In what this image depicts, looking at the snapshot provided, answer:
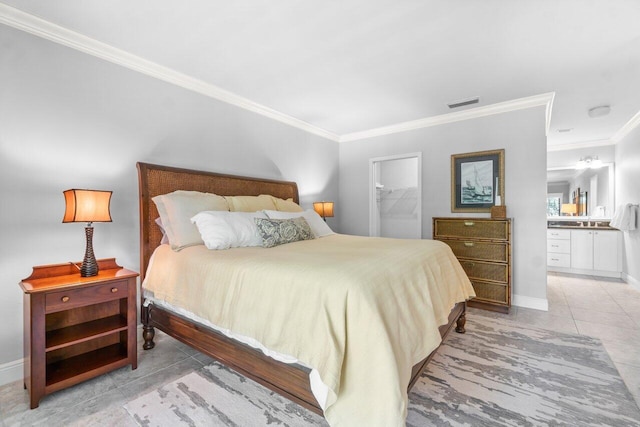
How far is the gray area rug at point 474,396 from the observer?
62.4 inches

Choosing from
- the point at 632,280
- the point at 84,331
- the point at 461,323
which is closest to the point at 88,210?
the point at 84,331

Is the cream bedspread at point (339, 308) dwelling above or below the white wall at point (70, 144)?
below

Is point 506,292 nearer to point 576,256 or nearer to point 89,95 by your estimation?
point 576,256

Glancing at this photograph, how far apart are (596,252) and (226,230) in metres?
5.96

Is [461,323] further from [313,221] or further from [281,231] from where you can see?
[281,231]

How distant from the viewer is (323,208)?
172 inches

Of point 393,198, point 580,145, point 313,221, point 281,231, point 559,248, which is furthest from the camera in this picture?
point 393,198

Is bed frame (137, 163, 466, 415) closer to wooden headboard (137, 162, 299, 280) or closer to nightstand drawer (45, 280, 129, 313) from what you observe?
wooden headboard (137, 162, 299, 280)

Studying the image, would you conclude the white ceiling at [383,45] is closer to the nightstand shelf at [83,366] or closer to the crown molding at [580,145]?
the crown molding at [580,145]

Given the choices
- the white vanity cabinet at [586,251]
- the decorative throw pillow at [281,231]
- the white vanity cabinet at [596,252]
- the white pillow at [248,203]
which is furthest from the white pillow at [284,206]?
the white vanity cabinet at [596,252]

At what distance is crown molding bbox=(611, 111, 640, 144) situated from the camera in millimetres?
4009

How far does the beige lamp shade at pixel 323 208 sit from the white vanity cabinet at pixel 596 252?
431 centimetres

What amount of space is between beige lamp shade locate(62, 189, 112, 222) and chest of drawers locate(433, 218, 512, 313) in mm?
3547

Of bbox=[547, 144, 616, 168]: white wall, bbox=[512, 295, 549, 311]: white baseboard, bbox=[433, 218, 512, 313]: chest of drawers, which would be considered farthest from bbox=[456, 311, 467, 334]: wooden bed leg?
bbox=[547, 144, 616, 168]: white wall
